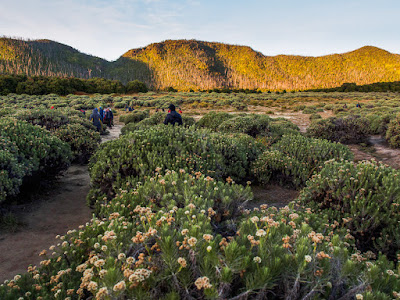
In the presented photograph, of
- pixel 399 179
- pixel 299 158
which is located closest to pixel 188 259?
pixel 399 179

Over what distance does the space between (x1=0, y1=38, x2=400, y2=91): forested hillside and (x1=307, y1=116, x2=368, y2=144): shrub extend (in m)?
94.3

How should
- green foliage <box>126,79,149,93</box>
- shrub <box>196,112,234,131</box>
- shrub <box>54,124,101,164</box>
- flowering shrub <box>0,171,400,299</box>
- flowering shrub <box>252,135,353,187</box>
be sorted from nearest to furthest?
flowering shrub <box>0,171,400,299</box> < flowering shrub <box>252,135,353,187</box> < shrub <box>54,124,101,164</box> < shrub <box>196,112,234,131</box> < green foliage <box>126,79,149,93</box>

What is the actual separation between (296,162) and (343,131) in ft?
25.8

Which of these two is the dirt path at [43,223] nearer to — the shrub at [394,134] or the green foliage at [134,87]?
the shrub at [394,134]

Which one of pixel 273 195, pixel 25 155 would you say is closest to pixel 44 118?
pixel 25 155

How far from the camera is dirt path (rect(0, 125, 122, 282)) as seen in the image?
12.2 ft

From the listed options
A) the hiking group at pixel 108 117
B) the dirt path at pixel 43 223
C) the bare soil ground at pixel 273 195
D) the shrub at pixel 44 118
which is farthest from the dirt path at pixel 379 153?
the shrub at pixel 44 118

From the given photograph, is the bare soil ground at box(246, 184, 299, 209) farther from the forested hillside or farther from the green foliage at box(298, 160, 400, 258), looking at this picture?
the forested hillside

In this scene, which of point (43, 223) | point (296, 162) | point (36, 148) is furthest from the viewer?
point (296, 162)

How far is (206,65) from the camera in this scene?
439 feet

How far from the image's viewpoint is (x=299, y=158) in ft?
24.3

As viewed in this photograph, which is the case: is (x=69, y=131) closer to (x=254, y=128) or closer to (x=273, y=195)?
(x=273, y=195)

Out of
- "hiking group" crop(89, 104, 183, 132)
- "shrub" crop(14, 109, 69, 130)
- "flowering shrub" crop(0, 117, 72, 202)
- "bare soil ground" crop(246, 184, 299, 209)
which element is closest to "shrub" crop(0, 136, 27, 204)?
"flowering shrub" crop(0, 117, 72, 202)

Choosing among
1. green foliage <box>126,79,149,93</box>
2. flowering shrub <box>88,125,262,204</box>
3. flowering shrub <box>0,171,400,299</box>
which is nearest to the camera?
flowering shrub <box>0,171,400,299</box>
